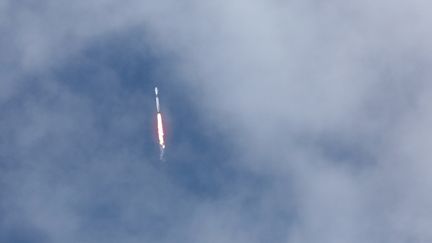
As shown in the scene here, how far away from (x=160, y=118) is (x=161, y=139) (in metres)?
16.7

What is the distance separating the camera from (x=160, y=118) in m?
195

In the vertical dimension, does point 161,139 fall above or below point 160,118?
below

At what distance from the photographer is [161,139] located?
19162 cm
